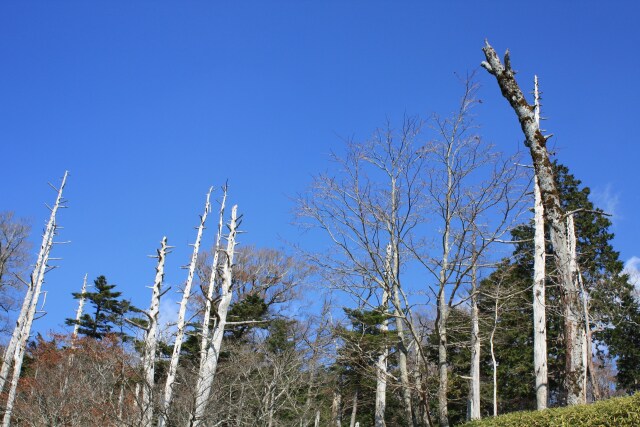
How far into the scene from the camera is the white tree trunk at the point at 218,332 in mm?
10094

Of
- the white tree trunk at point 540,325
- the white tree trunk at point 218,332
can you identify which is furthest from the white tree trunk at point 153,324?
the white tree trunk at point 540,325

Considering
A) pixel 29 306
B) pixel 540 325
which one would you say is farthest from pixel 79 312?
pixel 540 325

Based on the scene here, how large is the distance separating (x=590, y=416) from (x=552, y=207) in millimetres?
2412

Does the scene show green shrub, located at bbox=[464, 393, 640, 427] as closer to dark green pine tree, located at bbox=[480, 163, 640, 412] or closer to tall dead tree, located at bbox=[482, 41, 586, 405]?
tall dead tree, located at bbox=[482, 41, 586, 405]

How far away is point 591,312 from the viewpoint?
16.6 meters

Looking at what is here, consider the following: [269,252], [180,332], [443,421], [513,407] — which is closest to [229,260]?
[180,332]

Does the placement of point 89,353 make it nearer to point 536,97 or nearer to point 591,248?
point 536,97

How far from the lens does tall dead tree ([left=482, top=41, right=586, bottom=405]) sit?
6114 millimetres

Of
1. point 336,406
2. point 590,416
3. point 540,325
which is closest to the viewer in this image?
point 590,416

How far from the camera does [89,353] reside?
16812 mm

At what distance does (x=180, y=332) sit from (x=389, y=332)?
725cm

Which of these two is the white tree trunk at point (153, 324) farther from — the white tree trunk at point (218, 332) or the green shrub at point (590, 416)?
the green shrub at point (590, 416)

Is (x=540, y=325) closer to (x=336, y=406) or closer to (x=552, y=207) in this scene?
(x=552, y=207)

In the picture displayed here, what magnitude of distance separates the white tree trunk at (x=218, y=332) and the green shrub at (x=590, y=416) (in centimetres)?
556
